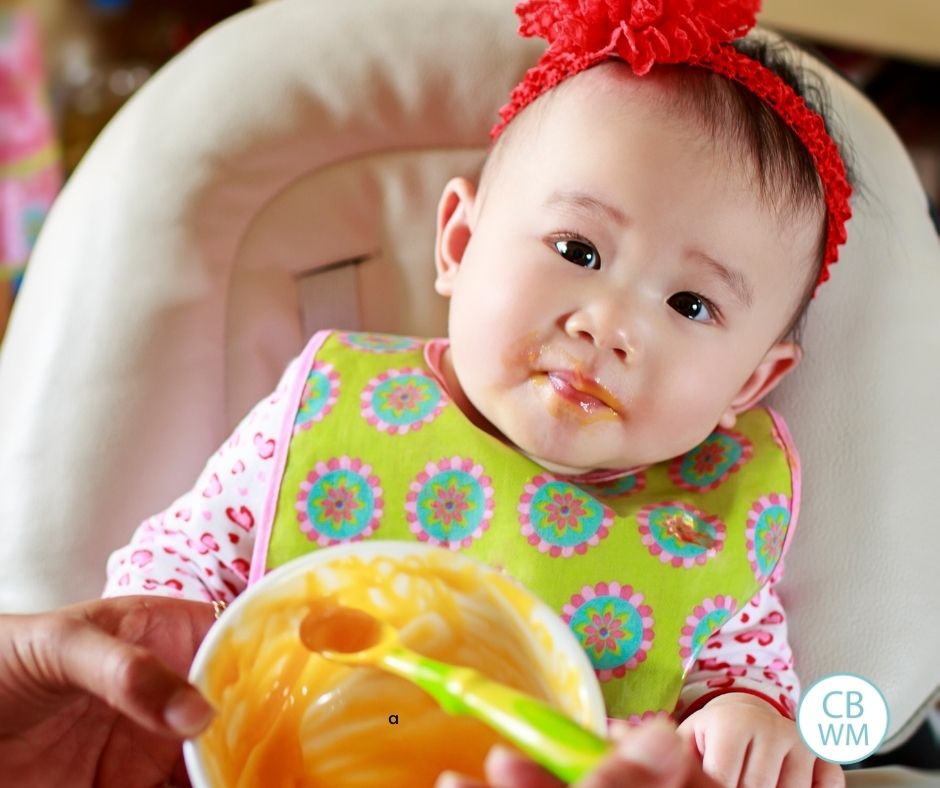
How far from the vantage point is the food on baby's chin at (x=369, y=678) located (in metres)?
0.66

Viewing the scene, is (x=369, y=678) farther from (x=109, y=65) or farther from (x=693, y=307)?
(x=109, y=65)

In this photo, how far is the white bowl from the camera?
2.04ft

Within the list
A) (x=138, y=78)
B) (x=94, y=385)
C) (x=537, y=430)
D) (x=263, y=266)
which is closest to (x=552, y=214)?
(x=537, y=430)

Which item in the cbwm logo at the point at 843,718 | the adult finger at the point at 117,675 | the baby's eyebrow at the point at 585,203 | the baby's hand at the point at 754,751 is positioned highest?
the baby's eyebrow at the point at 585,203

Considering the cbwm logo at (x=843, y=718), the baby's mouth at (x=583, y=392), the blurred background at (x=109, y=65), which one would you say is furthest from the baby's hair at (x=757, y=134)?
the blurred background at (x=109, y=65)

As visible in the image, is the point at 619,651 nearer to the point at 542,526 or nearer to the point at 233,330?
the point at 542,526

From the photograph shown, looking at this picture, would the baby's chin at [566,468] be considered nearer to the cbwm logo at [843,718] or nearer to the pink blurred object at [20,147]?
the cbwm logo at [843,718]

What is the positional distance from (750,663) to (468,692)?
421 millimetres

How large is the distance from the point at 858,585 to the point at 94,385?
2.37 ft

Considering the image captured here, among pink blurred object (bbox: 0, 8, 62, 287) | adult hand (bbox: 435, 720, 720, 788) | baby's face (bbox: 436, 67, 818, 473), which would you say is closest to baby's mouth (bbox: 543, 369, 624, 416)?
baby's face (bbox: 436, 67, 818, 473)

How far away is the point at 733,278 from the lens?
33.0 inches

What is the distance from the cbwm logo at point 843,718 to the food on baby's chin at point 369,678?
0.86 feet

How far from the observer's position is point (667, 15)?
84cm

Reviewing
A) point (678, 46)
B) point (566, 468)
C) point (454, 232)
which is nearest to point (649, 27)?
point (678, 46)
